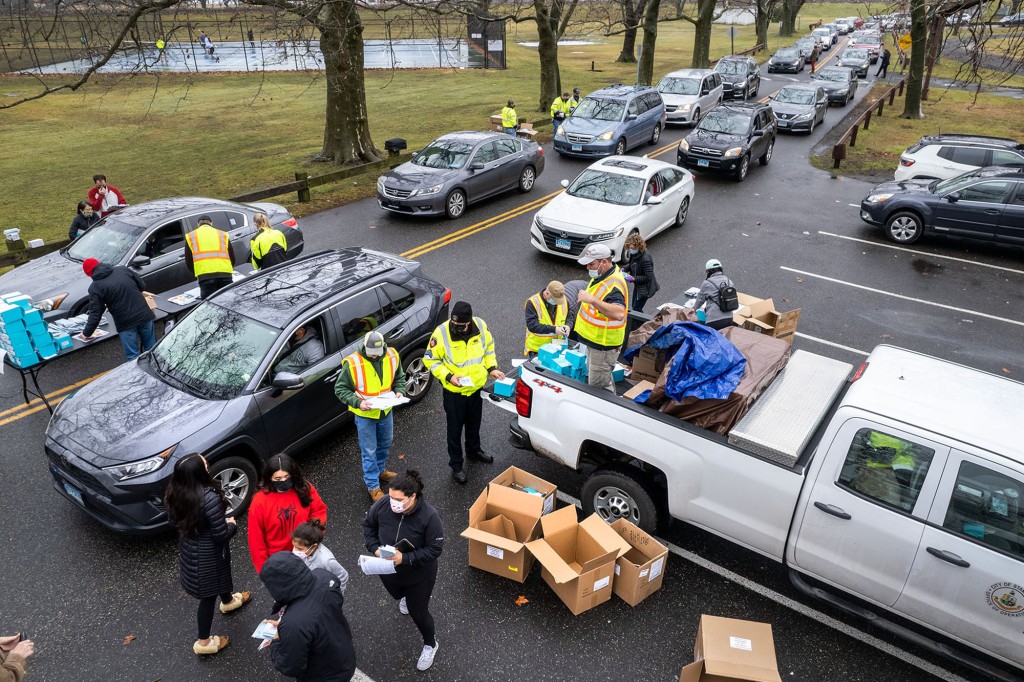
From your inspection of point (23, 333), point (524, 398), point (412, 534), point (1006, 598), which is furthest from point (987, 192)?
point (23, 333)

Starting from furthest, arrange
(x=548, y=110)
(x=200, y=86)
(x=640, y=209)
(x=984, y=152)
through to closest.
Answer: (x=200, y=86) → (x=548, y=110) → (x=984, y=152) → (x=640, y=209)

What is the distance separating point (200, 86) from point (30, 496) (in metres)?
36.9

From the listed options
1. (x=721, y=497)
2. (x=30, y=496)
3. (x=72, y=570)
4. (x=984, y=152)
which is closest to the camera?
(x=721, y=497)

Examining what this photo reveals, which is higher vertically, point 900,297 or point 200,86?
point 200,86

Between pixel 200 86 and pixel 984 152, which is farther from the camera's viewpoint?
pixel 200 86

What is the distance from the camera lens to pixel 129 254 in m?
9.37

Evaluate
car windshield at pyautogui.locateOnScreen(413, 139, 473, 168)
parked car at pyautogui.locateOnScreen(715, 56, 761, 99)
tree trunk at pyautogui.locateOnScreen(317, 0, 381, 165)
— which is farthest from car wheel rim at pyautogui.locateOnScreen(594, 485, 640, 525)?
parked car at pyautogui.locateOnScreen(715, 56, 761, 99)

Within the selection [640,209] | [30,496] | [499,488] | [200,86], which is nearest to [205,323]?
[30,496]

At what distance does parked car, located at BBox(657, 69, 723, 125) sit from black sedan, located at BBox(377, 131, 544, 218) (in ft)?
32.1

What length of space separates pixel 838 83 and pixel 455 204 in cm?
2396

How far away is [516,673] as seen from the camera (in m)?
4.81

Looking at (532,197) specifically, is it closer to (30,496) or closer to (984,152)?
(984,152)

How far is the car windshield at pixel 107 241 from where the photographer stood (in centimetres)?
950

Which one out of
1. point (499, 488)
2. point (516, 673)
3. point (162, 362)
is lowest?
point (516, 673)
